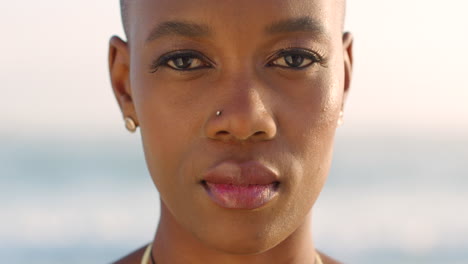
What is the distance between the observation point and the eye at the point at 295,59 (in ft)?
13.6

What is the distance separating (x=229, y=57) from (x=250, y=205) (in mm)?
640

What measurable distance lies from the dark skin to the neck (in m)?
0.01

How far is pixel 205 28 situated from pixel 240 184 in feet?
2.26

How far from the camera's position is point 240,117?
3920 millimetres

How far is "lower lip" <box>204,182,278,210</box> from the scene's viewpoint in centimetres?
399

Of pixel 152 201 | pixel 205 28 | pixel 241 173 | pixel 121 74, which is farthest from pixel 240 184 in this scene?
pixel 152 201

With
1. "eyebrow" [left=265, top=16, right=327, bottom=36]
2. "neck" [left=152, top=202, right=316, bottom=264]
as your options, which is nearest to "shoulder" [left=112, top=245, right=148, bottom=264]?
"neck" [left=152, top=202, right=316, bottom=264]

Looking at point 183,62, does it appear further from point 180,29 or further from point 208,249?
point 208,249

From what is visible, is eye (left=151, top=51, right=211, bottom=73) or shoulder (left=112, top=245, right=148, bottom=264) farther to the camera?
shoulder (left=112, top=245, right=148, bottom=264)

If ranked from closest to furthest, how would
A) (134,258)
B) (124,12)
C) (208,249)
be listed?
(208,249) → (124,12) → (134,258)

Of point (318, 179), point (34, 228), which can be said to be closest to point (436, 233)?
point (34, 228)

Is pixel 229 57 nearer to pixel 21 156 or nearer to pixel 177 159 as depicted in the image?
pixel 177 159

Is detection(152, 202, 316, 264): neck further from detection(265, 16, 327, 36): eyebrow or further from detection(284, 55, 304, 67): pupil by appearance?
detection(265, 16, 327, 36): eyebrow

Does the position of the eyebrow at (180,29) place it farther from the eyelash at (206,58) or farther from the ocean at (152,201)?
the ocean at (152,201)
